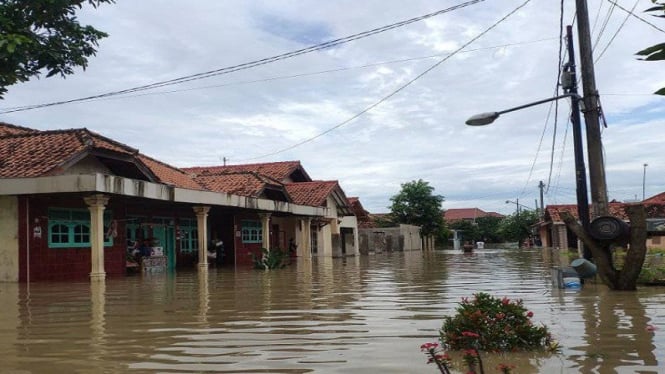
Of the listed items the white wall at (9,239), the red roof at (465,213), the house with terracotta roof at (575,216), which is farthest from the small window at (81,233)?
the red roof at (465,213)

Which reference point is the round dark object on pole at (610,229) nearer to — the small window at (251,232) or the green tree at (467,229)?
the small window at (251,232)

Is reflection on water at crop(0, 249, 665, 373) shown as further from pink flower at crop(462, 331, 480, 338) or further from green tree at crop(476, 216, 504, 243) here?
green tree at crop(476, 216, 504, 243)

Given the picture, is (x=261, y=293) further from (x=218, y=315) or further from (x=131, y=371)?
(x=131, y=371)

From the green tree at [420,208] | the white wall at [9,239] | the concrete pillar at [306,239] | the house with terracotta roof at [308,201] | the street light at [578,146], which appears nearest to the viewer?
A: the street light at [578,146]

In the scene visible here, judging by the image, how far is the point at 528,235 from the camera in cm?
7644

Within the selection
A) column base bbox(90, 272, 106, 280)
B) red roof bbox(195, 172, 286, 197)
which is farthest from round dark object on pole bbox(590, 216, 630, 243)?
red roof bbox(195, 172, 286, 197)

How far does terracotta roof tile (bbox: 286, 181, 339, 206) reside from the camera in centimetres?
3382

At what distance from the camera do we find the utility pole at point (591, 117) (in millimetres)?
12125

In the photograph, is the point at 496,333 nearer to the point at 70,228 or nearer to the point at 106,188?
the point at 106,188

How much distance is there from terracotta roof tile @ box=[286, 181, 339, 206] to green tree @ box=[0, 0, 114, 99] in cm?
2308

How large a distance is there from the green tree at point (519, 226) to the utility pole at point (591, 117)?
215 ft

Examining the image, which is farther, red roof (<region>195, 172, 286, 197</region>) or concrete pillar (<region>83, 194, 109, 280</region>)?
red roof (<region>195, 172, 286, 197</region>)

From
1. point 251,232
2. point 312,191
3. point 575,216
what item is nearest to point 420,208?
point 575,216

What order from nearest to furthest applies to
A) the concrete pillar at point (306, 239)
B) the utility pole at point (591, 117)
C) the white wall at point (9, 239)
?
the utility pole at point (591, 117), the white wall at point (9, 239), the concrete pillar at point (306, 239)
